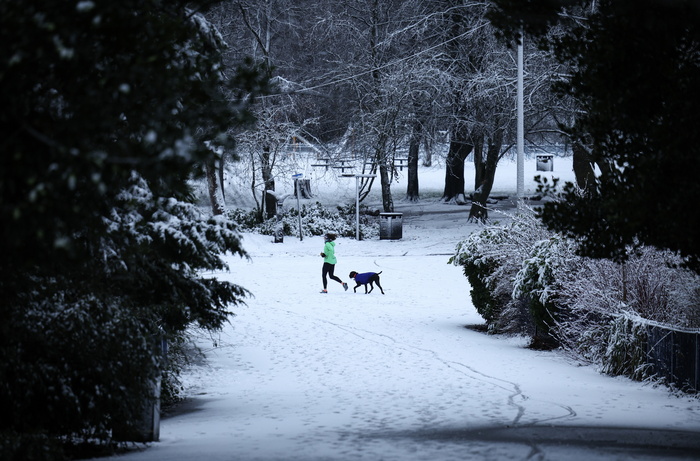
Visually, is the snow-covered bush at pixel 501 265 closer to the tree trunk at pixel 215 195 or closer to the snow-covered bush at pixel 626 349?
the snow-covered bush at pixel 626 349

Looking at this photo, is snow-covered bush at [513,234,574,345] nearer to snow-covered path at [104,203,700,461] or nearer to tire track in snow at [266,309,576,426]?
snow-covered path at [104,203,700,461]

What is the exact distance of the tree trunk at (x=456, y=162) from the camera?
116 feet

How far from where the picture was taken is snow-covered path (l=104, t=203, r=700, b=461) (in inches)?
325

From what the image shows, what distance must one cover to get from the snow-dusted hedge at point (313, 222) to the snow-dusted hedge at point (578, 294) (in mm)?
19230

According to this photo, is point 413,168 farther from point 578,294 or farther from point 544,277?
point 578,294

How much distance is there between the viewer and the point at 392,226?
35.5 m

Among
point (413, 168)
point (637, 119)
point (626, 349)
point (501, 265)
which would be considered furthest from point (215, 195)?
point (637, 119)

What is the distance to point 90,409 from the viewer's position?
735 centimetres

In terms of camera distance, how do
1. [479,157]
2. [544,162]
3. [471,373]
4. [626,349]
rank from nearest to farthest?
[626,349] → [471,373] → [479,157] → [544,162]

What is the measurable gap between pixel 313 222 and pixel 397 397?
26913 mm

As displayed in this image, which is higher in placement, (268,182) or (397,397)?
(268,182)

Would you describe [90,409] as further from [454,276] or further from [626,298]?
[454,276]

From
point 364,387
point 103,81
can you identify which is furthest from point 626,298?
point 103,81

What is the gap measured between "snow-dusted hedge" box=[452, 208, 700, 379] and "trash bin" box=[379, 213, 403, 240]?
17.3 metres
